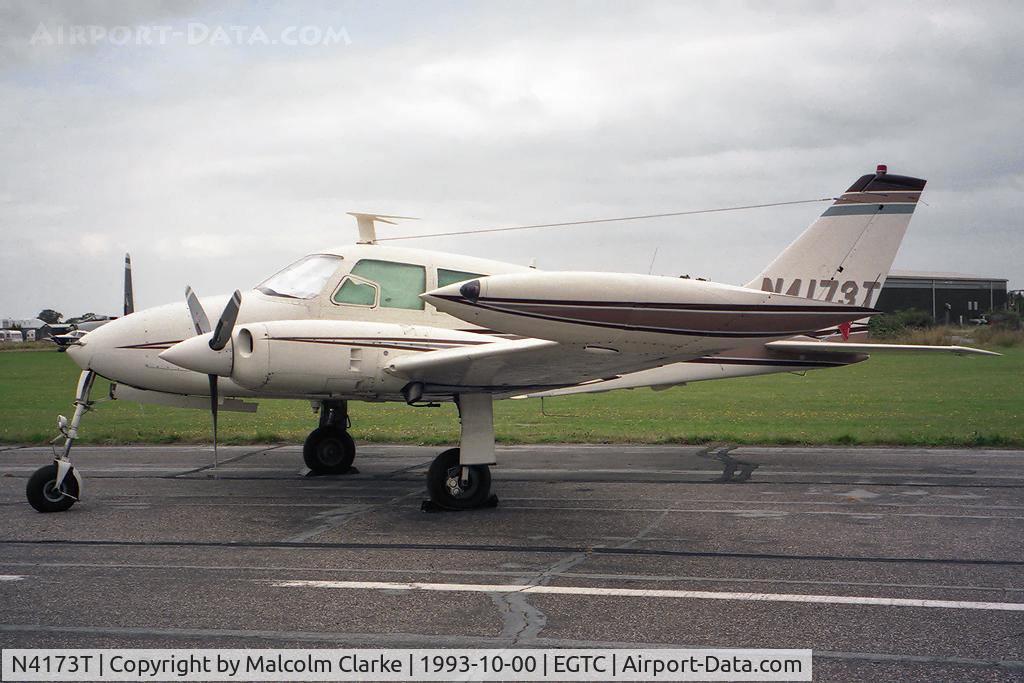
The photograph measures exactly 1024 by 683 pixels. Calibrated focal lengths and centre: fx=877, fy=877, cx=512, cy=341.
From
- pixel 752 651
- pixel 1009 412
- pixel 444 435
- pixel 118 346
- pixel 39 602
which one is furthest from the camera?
pixel 1009 412

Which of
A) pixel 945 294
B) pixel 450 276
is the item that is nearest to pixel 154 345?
pixel 450 276

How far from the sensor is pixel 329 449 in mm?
12320

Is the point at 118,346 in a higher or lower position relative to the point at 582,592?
higher

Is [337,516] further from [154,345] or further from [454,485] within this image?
[154,345]

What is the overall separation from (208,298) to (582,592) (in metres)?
6.88

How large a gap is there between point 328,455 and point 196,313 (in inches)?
124

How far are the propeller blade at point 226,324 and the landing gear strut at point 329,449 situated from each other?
3596 millimetres

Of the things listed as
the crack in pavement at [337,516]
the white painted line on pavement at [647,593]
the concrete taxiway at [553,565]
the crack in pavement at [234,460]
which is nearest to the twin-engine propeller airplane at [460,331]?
the crack in pavement at [337,516]

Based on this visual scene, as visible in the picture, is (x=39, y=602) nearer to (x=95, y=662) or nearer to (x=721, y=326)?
(x=95, y=662)

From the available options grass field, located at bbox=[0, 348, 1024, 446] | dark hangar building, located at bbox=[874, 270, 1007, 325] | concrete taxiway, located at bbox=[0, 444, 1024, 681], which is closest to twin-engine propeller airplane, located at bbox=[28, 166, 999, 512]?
concrete taxiway, located at bbox=[0, 444, 1024, 681]

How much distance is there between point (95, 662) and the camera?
4.67m

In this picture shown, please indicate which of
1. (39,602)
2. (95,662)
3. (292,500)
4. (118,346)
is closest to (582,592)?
(95,662)

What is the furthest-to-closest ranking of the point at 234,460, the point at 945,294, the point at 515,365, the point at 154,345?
the point at 945,294 < the point at 234,460 < the point at 154,345 < the point at 515,365

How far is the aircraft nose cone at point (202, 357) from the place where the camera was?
8.80 metres
